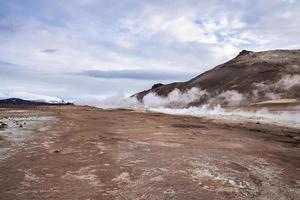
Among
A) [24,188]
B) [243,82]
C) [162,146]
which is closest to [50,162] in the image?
[24,188]

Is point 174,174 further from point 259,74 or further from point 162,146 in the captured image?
point 259,74

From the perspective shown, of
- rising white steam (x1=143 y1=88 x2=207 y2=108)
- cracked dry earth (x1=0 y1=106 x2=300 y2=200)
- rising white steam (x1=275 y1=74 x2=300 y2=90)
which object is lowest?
cracked dry earth (x1=0 y1=106 x2=300 y2=200)

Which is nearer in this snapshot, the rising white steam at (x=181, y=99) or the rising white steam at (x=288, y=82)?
the rising white steam at (x=288, y=82)

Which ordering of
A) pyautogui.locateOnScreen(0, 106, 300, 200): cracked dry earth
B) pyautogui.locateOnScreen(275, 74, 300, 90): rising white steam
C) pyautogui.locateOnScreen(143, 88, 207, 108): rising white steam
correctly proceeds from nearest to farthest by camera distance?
pyautogui.locateOnScreen(0, 106, 300, 200): cracked dry earth
pyautogui.locateOnScreen(275, 74, 300, 90): rising white steam
pyautogui.locateOnScreen(143, 88, 207, 108): rising white steam

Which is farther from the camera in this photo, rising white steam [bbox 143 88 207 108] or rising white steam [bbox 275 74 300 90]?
rising white steam [bbox 143 88 207 108]

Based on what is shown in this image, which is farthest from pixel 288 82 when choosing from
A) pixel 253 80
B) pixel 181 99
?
pixel 181 99

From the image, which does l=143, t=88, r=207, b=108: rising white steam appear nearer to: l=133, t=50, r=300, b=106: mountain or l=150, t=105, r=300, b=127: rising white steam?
l=133, t=50, r=300, b=106: mountain

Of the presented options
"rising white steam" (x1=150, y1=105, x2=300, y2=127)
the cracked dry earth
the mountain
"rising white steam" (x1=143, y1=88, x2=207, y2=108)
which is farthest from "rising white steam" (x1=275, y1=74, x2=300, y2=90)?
the cracked dry earth

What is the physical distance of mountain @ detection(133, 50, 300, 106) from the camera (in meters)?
76.1

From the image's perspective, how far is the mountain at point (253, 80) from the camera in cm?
7606

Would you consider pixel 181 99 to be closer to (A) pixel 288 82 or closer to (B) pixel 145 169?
(A) pixel 288 82

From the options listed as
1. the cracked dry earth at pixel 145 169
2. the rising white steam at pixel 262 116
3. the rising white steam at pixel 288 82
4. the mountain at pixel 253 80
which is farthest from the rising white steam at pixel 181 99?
the cracked dry earth at pixel 145 169

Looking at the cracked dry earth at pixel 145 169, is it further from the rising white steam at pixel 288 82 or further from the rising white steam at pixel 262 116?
the rising white steam at pixel 288 82

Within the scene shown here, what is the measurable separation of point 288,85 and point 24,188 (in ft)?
→ 238
